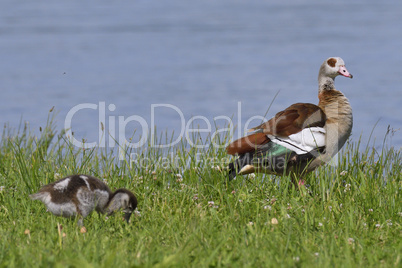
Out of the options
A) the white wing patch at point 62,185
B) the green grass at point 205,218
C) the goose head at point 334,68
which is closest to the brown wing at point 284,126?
the green grass at point 205,218


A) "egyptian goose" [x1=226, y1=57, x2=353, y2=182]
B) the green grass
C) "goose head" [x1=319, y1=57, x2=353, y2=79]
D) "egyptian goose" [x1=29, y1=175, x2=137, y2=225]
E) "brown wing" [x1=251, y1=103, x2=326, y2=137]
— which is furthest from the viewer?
"goose head" [x1=319, y1=57, x2=353, y2=79]

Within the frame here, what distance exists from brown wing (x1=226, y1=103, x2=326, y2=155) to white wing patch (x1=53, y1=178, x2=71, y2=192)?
2.30 metres

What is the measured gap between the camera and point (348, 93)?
20828 millimetres

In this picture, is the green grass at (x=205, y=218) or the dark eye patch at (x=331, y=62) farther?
the dark eye patch at (x=331, y=62)

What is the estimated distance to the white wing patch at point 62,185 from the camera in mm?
6941

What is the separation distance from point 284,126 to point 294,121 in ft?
0.46

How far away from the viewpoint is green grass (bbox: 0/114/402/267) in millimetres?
5629

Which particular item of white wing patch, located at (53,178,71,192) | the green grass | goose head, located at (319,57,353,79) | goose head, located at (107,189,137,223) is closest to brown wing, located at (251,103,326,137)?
the green grass

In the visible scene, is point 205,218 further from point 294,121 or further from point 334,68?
point 334,68

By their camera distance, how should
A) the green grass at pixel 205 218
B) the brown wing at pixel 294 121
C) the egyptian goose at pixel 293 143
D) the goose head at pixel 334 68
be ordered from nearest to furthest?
1. the green grass at pixel 205 218
2. the egyptian goose at pixel 293 143
3. the brown wing at pixel 294 121
4. the goose head at pixel 334 68

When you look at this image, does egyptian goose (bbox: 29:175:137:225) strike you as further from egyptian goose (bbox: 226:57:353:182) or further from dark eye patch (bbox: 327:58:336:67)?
dark eye patch (bbox: 327:58:336:67)

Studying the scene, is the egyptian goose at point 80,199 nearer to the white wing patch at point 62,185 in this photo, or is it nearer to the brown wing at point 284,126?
the white wing patch at point 62,185

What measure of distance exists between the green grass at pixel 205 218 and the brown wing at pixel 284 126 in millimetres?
370

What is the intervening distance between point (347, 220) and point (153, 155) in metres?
A: 3.04
